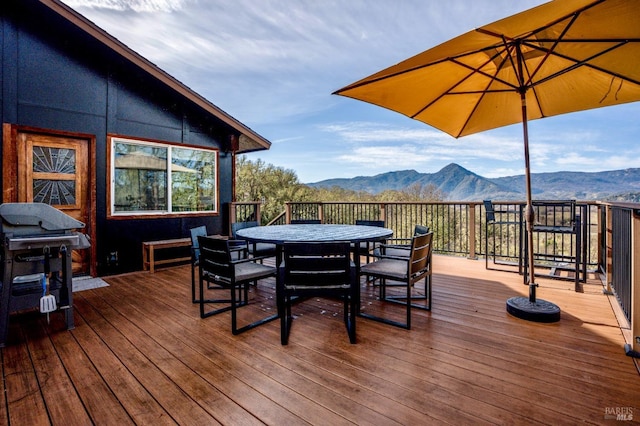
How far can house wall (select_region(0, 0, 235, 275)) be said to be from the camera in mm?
3662

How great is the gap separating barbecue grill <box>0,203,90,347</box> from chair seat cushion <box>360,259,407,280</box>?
2.60 m

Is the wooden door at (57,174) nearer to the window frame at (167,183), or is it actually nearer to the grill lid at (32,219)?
the window frame at (167,183)

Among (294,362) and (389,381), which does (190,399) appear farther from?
(389,381)

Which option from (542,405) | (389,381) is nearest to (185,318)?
(389,381)

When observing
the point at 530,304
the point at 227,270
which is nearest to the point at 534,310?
the point at 530,304

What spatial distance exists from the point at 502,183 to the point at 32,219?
78.6 ft

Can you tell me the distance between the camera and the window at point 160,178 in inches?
181

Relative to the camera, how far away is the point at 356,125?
23.3m

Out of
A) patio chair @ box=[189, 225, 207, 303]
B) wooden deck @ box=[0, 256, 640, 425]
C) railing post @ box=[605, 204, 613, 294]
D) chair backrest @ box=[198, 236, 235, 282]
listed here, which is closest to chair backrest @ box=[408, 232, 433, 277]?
wooden deck @ box=[0, 256, 640, 425]

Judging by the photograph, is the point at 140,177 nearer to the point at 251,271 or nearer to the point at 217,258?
the point at 217,258

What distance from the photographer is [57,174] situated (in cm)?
402

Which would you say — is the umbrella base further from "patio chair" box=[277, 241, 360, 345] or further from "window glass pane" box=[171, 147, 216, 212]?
"window glass pane" box=[171, 147, 216, 212]

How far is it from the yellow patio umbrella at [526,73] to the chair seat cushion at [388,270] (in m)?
1.15

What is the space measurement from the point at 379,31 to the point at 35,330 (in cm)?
899
